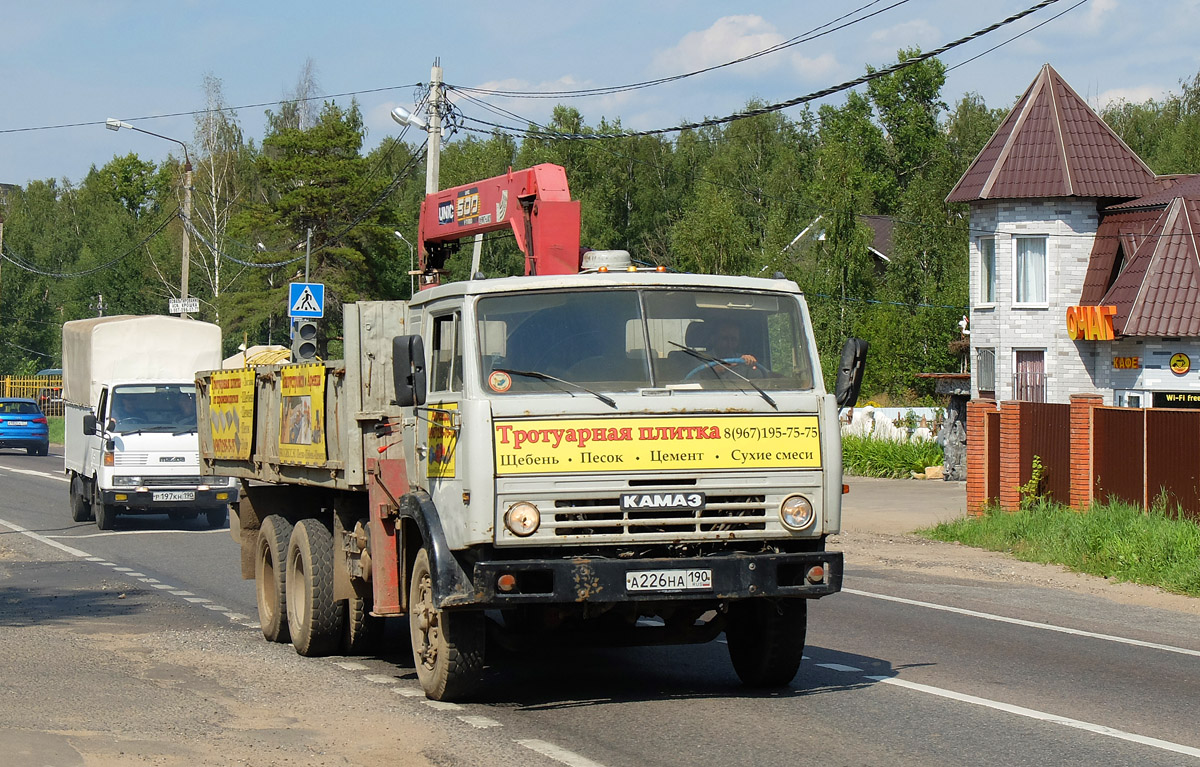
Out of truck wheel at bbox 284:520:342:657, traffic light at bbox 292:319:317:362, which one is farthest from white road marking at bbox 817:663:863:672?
traffic light at bbox 292:319:317:362

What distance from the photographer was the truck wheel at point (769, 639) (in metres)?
8.75

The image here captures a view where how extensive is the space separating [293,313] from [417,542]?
1433 centimetres

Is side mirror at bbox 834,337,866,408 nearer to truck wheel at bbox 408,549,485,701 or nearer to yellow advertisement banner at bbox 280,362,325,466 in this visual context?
truck wheel at bbox 408,549,485,701

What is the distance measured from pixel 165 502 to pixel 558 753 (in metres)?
15.3

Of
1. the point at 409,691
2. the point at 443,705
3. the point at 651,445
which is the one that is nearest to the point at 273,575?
the point at 409,691

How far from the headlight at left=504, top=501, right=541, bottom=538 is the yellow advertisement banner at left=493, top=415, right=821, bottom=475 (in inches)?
7.3

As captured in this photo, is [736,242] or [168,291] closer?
[736,242]

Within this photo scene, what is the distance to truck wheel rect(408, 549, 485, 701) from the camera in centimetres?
816

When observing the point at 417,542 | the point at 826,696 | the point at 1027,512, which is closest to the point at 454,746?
the point at 417,542

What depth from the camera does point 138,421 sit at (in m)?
21.8

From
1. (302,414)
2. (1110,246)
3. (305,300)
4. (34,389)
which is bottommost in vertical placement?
(302,414)

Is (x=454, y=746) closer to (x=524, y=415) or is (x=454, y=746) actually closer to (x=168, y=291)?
(x=524, y=415)

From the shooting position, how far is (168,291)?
3219 inches

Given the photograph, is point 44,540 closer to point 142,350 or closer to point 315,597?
point 142,350
